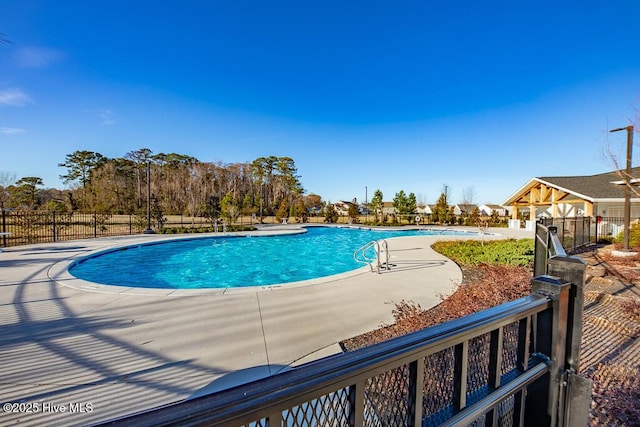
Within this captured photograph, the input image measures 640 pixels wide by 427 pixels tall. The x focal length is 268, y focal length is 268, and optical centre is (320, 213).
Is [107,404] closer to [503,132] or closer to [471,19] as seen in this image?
[471,19]

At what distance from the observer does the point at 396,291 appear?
573 centimetres

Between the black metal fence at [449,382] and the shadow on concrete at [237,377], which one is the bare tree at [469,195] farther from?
the black metal fence at [449,382]

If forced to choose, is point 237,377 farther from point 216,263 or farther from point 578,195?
point 578,195

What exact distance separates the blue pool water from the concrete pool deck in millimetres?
2352

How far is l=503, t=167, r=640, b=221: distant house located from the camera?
53.6ft

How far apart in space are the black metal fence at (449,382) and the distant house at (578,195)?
66.0ft

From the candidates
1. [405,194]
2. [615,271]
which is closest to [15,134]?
[615,271]

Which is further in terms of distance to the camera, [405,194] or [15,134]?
[405,194]

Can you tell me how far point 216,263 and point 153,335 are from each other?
300 inches

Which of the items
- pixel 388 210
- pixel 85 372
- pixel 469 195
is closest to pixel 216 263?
pixel 85 372

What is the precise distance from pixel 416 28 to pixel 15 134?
16512mm

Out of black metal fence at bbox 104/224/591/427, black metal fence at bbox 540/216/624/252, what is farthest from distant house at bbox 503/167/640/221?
black metal fence at bbox 104/224/591/427

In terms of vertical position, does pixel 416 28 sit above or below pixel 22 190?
above

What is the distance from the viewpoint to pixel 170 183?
31.3m
